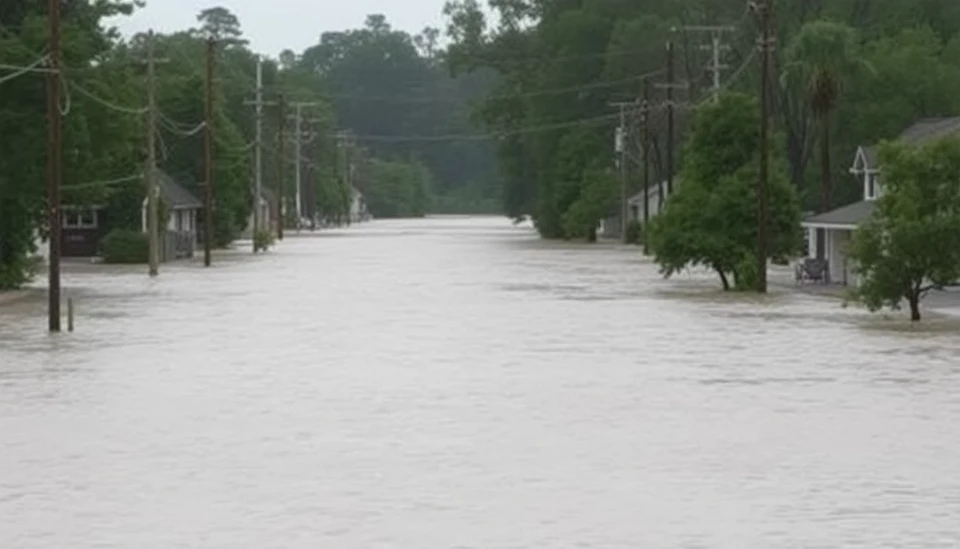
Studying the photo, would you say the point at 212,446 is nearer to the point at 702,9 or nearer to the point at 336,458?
the point at 336,458

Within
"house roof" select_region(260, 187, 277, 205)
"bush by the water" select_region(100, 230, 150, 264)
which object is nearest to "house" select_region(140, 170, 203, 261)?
"bush by the water" select_region(100, 230, 150, 264)

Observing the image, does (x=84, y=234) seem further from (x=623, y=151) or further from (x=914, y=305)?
(x=914, y=305)

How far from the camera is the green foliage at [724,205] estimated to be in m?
59.4

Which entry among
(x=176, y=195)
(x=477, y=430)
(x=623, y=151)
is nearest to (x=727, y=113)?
(x=477, y=430)

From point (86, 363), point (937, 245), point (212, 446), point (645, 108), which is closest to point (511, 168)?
point (645, 108)

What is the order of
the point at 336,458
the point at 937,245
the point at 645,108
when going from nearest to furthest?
1. the point at 336,458
2. the point at 937,245
3. the point at 645,108

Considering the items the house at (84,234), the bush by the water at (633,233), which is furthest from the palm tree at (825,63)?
the bush by the water at (633,233)

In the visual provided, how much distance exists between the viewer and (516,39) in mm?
145375

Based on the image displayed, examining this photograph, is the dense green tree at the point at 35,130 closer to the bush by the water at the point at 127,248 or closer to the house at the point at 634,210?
the bush by the water at the point at 127,248

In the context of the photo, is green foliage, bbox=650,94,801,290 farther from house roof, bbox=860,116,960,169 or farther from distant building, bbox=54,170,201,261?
distant building, bbox=54,170,201,261

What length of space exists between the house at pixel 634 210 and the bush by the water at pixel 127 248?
29.2 metres

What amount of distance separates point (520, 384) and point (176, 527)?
12955mm

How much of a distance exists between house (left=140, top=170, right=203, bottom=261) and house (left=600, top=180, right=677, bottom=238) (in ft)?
75.8

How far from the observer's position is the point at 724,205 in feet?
195
